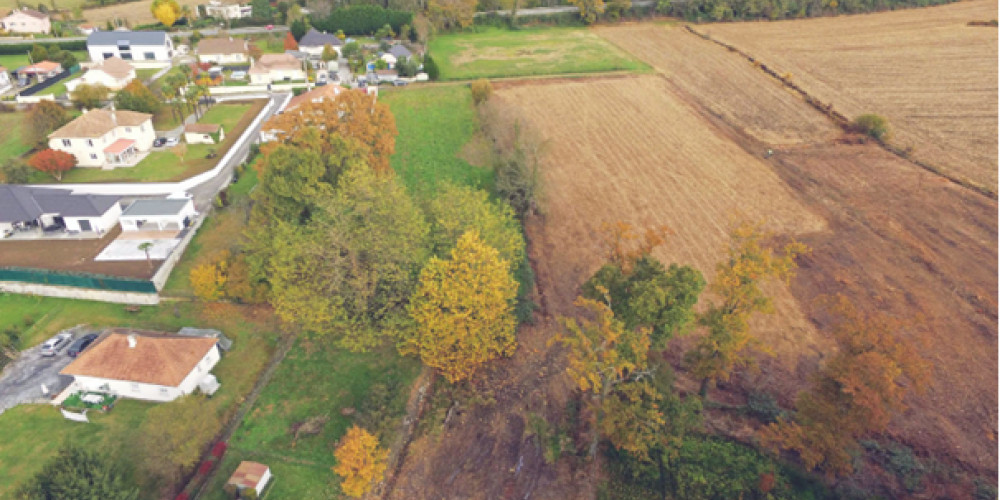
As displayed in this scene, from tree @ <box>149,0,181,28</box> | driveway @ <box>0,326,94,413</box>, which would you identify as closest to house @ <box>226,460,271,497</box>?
driveway @ <box>0,326,94,413</box>

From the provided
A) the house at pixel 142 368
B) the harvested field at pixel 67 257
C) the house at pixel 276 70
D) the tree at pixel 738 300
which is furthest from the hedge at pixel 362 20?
the tree at pixel 738 300

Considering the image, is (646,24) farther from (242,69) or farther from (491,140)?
(242,69)

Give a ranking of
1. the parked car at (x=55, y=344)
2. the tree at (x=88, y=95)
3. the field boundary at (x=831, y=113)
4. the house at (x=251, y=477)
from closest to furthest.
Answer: the house at (x=251, y=477) < the parked car at (x=55, y=344) < the field boundary at (x=831, y=113) < the tree at (x=88, y=95)

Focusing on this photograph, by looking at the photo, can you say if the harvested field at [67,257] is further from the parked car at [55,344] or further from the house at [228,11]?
the house at [228,11]

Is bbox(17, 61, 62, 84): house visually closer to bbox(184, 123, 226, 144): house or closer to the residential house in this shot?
bbox(184, 123, 226, 144): house

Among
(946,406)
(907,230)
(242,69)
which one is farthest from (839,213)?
(242,69)

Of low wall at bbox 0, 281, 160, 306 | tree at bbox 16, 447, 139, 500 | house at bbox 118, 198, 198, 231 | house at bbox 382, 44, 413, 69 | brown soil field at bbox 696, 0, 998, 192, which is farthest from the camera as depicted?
house at bbox 382, 44, 413, 69
